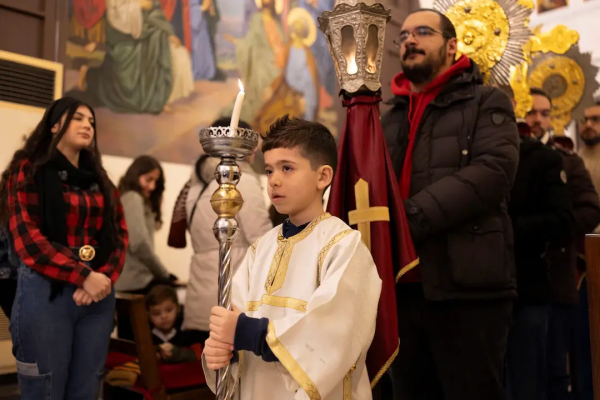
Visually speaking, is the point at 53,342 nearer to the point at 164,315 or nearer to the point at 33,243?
the point at 33,243

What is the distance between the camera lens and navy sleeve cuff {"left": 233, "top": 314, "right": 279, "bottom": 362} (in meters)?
1.45

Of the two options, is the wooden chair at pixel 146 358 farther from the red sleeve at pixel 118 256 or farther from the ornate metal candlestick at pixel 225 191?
the ornate metal candlestick at pixel 225 191

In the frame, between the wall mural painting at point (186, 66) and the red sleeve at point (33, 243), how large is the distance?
2015 mm

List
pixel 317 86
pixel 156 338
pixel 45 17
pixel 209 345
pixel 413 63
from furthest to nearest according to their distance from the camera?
pixel 317 86 → pixel 45 17 → pixel 156 338 → pixel 413 63 → pixel 209 345

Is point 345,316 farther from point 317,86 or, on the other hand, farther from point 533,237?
point 317,86

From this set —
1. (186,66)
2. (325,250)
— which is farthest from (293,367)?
(186,66)

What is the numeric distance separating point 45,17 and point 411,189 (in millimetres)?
3381

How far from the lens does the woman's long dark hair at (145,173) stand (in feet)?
15.2

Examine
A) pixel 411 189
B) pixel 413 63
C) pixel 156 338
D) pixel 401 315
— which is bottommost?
pixel 156 338

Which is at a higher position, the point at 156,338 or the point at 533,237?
the point at 533,237

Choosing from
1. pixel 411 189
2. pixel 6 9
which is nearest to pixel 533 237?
pixel 411 189

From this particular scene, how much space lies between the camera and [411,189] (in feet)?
7.39

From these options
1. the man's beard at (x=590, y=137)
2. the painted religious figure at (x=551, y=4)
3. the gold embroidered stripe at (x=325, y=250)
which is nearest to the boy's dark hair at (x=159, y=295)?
the gold embroidered stripe at (x=325, y=250)

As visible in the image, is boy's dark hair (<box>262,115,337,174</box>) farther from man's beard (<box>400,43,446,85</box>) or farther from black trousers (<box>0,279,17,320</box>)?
black trousers (<box>0,279,17,320</box>)
